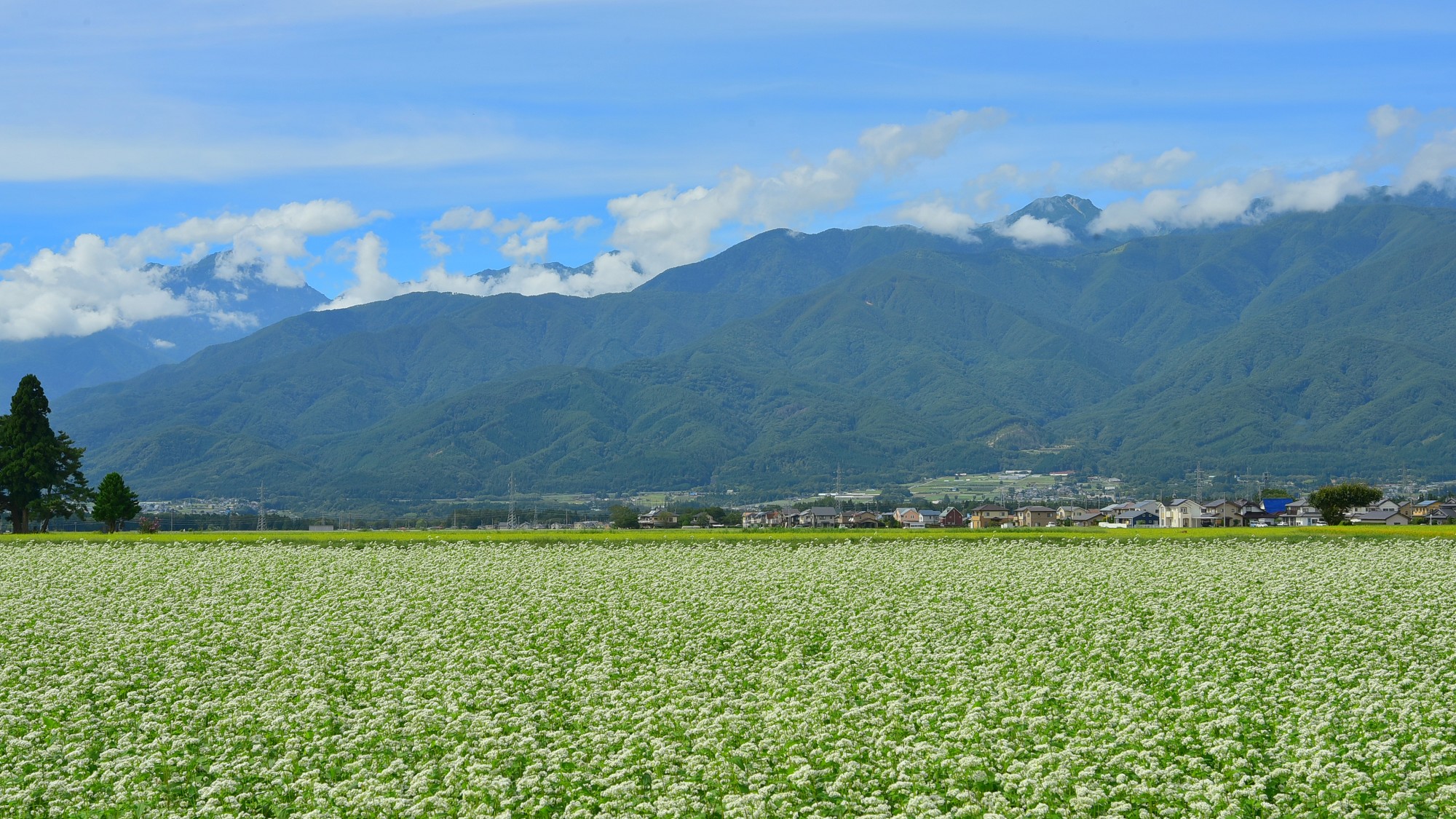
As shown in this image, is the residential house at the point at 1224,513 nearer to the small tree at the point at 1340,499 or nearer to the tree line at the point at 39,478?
the small tree at the point at 1340,499

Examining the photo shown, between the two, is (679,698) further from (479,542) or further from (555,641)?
(479,542)

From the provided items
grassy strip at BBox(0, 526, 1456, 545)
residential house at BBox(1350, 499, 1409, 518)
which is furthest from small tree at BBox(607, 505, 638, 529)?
residential house at BBox(1350, 499, 1409, 518)

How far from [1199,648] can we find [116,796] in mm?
16103

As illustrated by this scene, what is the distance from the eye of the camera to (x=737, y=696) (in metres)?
18.4

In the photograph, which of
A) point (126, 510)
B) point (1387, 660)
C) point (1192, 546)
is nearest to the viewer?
point (1387, 660)

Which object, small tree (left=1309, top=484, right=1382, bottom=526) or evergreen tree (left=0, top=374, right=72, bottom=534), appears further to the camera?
small tree (left=1309, top=484, right=1382, bottom=526)

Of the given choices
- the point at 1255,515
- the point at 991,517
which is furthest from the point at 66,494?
the point at 1255,515

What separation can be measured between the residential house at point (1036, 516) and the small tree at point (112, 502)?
86120mm

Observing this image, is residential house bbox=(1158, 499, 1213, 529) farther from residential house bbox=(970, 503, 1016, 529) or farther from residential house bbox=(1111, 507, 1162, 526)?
residential house bbox=(970, 503, 1016, 529)

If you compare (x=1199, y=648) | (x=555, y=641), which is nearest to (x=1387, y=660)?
(x=1199, y=648)

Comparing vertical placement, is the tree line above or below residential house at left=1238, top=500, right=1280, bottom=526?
above

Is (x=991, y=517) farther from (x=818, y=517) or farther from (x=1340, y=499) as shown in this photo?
(x=1340, y=499)

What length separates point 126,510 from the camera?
67.8 meters

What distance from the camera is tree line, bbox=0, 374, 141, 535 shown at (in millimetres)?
65625
